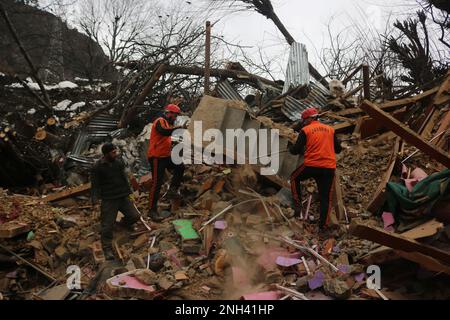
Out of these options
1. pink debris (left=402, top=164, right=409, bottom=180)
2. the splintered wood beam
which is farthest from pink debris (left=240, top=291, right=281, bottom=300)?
pink debris (left=402, top=164, right=409, bottom=180)

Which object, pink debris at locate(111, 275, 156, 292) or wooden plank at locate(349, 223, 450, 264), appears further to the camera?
pink debris at locate(111, 275, 156, 292)

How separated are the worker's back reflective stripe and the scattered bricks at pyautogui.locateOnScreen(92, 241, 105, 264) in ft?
9.60

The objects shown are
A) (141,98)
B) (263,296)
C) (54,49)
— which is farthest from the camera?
(54,49)

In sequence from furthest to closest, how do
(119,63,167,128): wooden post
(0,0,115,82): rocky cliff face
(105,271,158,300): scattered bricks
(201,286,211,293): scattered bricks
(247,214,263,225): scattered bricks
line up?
(0,0,115,82): rocky cliff face → (119,63,167,128): wooden post → (247,214,263,225): scattered bricks → (201,286,211,293): scattered bricks → (105,271,158,300): scattered bricks

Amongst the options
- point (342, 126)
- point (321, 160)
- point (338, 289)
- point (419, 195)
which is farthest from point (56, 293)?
point (342, 126)

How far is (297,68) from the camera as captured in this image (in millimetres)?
9867

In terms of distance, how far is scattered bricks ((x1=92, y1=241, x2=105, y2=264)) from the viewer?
520 centimetres

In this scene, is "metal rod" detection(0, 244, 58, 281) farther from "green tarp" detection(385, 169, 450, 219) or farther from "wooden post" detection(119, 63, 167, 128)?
"green tarp" detection(385, 169, 450, 219)

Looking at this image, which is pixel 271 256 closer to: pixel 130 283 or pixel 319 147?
pixel 319 147

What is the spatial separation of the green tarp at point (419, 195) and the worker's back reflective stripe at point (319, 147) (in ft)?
2.71

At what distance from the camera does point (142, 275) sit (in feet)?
14.7

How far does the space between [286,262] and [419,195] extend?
1.71 meters

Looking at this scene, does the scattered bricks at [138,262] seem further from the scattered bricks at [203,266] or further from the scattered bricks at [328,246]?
the scattered bricks at [328,246]
